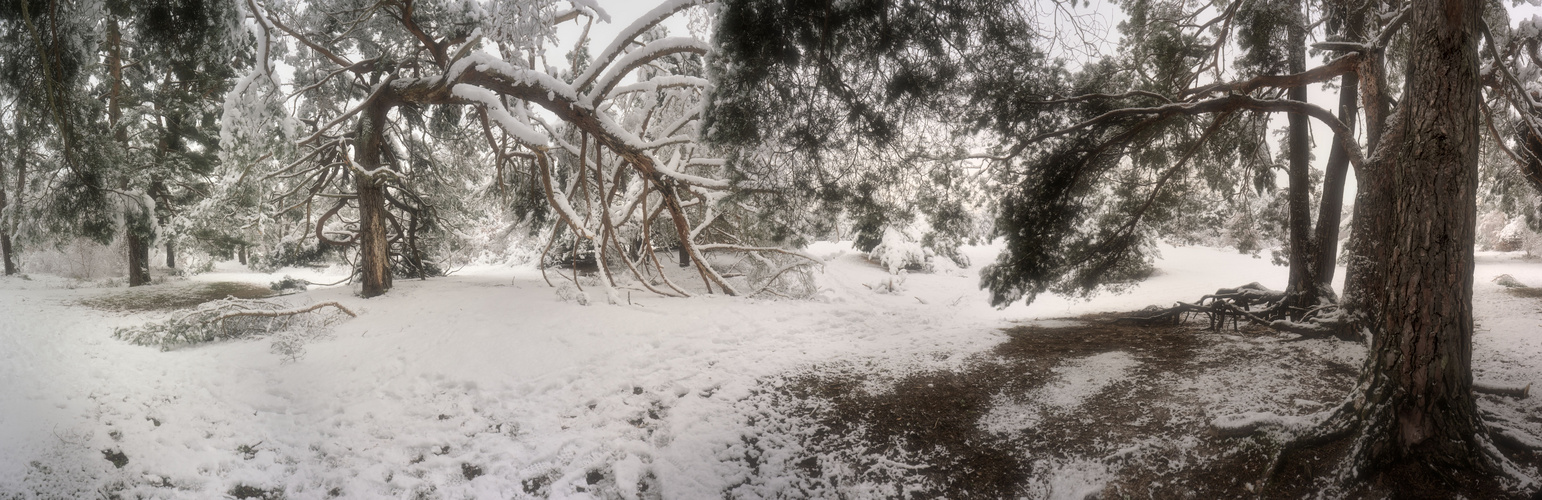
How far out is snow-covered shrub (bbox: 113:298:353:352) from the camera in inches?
223

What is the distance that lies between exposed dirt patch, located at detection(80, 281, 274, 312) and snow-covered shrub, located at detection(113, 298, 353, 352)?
177 centimetres

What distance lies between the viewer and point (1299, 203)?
21.7ft

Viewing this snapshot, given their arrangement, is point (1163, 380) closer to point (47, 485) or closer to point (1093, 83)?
point (1093, 83)

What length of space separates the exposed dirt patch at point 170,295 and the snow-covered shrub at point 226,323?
1.77 meters

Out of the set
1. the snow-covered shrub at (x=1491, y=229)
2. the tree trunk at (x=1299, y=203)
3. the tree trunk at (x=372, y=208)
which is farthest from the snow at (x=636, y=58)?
the snow-covered shrub at (x=1491, y=229)

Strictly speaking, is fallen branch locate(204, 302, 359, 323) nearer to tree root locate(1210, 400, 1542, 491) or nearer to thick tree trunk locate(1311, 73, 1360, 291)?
tree root locate(1210, 400, 1542, 491)

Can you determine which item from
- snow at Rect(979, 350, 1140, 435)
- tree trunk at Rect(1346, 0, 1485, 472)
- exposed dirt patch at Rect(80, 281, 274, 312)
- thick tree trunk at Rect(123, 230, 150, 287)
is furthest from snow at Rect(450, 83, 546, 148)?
thick tree trunk at Rect(123, 230, 150, 287)

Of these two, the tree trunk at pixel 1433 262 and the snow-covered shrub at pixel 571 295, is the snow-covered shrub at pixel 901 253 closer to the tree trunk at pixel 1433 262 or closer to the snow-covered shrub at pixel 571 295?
the snow-covered shrub at pixel 571 295

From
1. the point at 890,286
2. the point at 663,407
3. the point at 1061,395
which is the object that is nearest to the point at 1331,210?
the point at 1061,395

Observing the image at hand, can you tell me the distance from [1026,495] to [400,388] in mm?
4712

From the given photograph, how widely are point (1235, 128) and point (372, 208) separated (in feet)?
36.7

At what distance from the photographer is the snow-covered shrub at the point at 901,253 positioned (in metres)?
15.1

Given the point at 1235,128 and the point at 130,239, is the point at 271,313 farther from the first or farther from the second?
the point at 1235,128

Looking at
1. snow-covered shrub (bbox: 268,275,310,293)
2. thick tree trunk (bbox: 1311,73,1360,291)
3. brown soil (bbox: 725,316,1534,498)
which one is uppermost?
thick tree trunk (bbox: 1311,73,1360,291)
